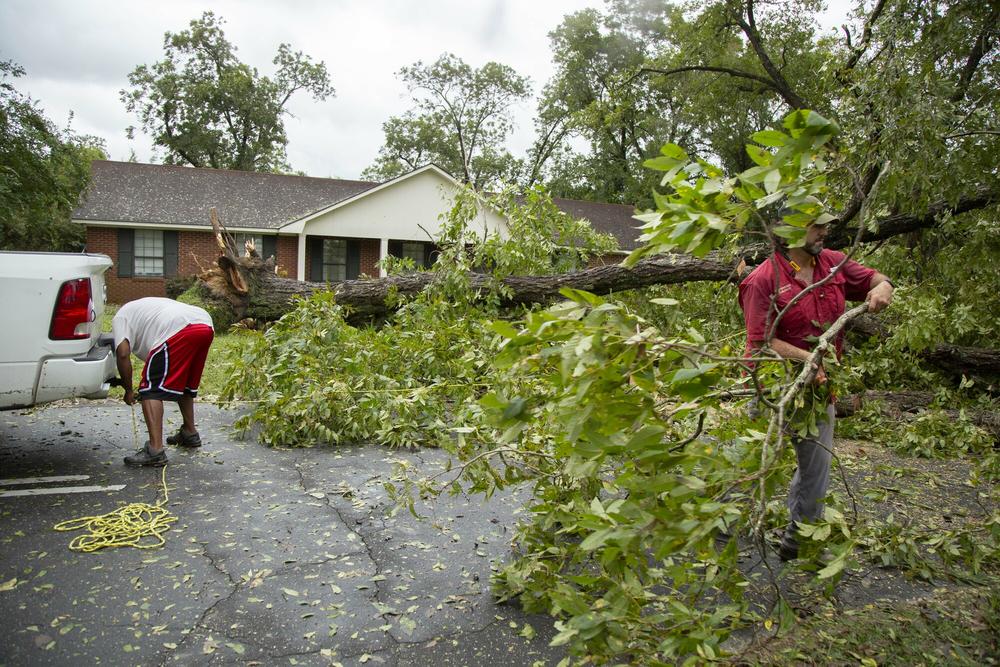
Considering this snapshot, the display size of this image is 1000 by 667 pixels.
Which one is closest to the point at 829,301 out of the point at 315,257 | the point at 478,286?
the point at 478,286

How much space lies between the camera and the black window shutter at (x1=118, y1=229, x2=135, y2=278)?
2308 centimetres

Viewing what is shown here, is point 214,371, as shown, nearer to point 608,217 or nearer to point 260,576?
point 260,576

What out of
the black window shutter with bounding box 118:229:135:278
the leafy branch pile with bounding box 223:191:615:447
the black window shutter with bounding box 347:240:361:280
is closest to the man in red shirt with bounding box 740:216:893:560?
the leafy branch pile with bounding box 223:191:615:447

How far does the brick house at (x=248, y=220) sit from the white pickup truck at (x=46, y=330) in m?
17.9

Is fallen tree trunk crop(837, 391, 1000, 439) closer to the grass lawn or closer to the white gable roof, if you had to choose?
the grass lawn

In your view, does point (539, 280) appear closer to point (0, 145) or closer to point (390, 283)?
point (390, 283)

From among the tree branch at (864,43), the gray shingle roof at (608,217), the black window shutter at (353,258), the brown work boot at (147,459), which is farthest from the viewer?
the gray shingle roof at (608,217)

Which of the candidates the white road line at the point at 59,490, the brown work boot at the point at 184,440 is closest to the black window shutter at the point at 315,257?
the brown work boot at the point at 184,440

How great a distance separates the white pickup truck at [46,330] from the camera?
444cm

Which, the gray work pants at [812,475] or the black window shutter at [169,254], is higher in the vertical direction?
the black window shutter at [169,254]

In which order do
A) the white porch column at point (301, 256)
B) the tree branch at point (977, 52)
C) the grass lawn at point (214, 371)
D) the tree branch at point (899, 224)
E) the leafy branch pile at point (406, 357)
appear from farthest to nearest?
the white porch column at point (301, 256) < the grass lawn at point (214, 371) < the leafy branch pile at point (406, 357) < the tree branch at point (899, 224) < the tree branch at point (977, 52)

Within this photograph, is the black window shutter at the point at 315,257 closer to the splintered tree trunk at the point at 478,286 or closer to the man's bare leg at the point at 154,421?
the splintered tree trunk at the point at 478,286

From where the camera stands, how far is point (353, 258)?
25.8m

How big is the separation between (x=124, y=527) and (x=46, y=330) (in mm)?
1478
